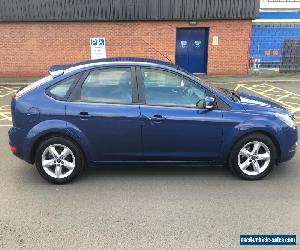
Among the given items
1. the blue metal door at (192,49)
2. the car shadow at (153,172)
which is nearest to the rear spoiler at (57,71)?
the car shadow at (153,172)

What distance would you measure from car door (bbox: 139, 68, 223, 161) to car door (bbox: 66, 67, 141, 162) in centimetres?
15

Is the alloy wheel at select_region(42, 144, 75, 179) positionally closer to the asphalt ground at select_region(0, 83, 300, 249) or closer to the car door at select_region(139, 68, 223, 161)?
the asphalt ground at select_region(0, 83, 300, 249)

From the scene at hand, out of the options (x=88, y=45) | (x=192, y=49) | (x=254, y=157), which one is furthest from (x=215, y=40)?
(x=254, y=157)

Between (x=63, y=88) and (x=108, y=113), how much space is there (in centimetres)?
71

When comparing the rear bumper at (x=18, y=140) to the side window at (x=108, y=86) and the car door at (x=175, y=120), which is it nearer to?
the side window at (x=108, y=86)

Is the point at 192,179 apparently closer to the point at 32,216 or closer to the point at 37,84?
the point at 32,216

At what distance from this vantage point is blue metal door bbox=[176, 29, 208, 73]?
14.1 meters

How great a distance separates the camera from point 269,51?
588 inches

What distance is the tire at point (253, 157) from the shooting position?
477 cm

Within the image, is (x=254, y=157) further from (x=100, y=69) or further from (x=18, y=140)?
(x=18, y=140)

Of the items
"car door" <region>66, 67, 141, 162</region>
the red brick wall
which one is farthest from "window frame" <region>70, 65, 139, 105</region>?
the red brick wall

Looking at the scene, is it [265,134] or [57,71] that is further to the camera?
[57,71]

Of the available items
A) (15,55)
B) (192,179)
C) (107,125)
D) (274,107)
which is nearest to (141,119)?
(107,125)

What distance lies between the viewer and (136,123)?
4.64 meters
